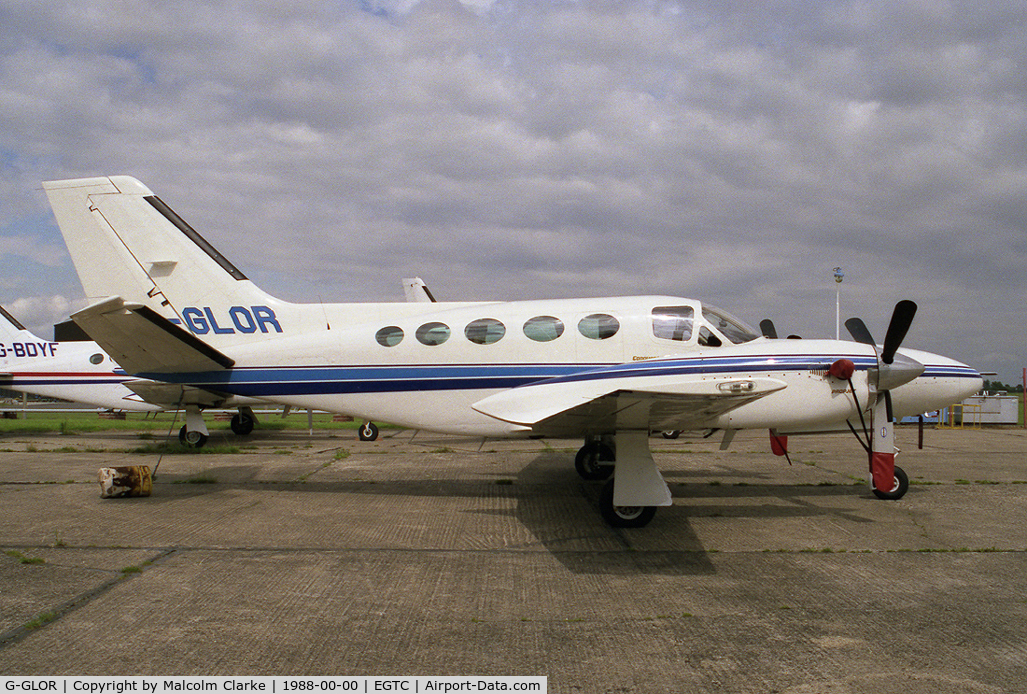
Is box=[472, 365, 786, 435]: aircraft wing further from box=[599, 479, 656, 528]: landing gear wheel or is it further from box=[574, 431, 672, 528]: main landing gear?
box=[599, 479, 656, 528]: landing gear wheel

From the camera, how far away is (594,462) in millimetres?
9680

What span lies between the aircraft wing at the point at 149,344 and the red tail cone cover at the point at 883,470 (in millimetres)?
8911

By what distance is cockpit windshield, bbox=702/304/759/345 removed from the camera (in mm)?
7691

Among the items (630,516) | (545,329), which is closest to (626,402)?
(630,516)

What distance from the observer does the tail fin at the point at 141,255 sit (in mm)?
9766

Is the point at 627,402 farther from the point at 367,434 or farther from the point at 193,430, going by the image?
the point at 193,430

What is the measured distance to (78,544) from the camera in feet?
19.5

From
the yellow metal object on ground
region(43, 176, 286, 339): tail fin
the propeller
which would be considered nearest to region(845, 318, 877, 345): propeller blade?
the propeller

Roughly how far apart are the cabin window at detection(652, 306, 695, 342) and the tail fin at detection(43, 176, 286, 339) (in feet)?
19.6

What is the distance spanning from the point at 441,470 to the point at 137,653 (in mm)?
7227

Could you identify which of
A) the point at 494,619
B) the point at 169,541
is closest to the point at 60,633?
the point at 169,541

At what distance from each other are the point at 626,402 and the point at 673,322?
2.43 meters

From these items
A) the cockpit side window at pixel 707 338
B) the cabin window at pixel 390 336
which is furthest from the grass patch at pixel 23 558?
the cockpit side window at pixel 707 338

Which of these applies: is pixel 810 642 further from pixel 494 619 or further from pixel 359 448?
pixel 359 448
